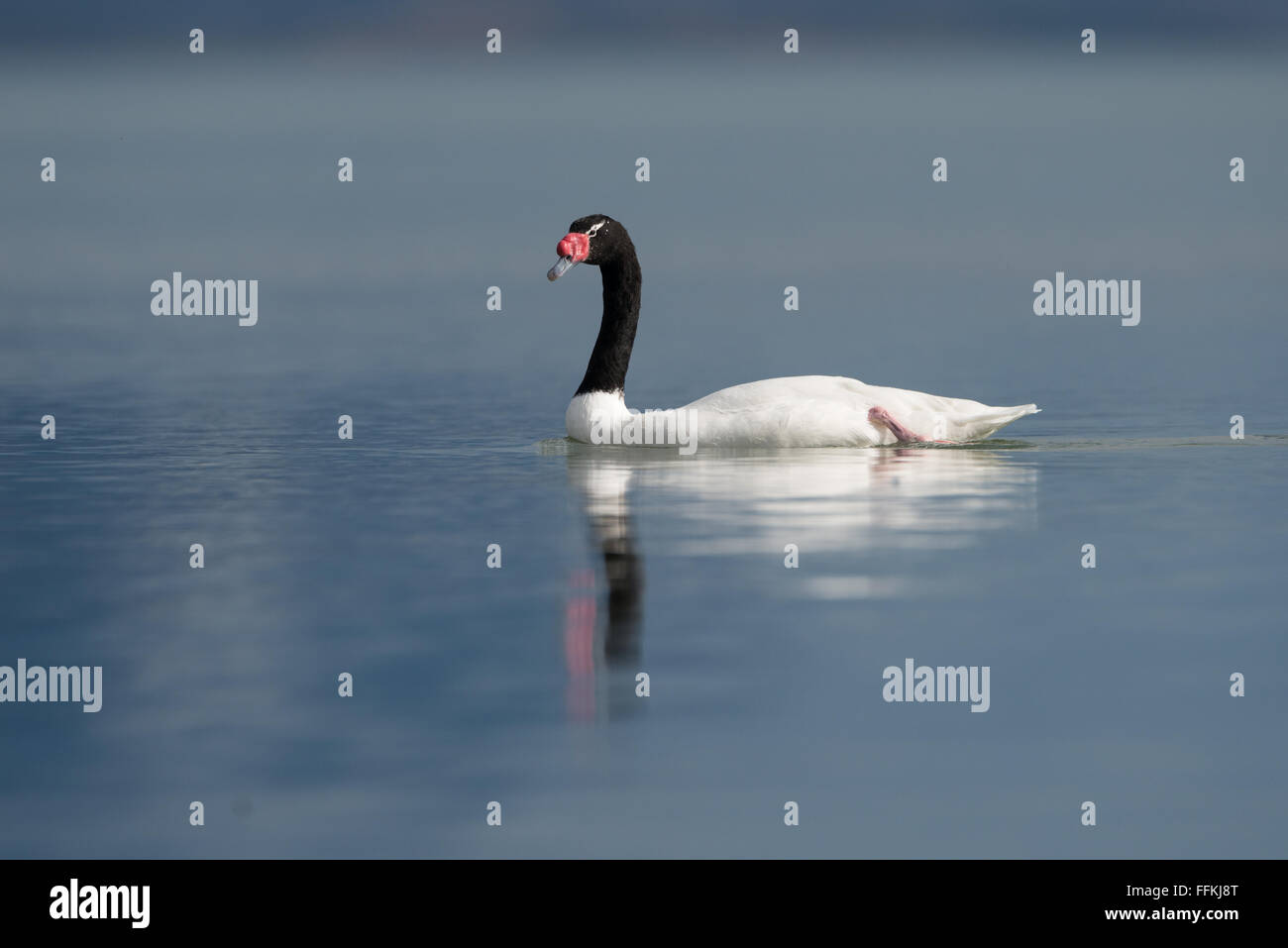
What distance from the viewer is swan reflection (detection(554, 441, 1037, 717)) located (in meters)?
10.6

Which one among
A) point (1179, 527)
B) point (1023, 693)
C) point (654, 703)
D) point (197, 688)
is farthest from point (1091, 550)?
point (197, 688)

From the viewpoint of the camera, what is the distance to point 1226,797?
7.47 metres

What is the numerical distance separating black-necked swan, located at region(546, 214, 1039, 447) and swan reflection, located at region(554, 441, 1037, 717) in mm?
195

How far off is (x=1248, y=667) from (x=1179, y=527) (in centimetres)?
467

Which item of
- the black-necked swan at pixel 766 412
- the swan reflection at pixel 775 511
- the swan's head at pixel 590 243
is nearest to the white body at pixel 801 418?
the black-necked swan at pixel 766 412

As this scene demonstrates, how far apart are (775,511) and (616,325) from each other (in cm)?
668

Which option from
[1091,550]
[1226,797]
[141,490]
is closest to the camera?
[1226,797]

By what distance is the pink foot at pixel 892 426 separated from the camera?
1903cm

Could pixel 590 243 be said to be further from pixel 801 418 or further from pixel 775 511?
pixel 775 511

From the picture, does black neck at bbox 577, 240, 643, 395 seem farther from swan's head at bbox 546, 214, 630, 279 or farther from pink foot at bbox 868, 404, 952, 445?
pink foot at bbox 868, 404, 952, 445

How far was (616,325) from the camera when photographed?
68.8 feet

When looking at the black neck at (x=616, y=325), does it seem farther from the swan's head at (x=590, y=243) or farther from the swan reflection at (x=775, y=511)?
the swan reflection at (x=775, y=511)

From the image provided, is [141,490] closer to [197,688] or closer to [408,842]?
[197,688]

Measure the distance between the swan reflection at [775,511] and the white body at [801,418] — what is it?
0.17 meters
